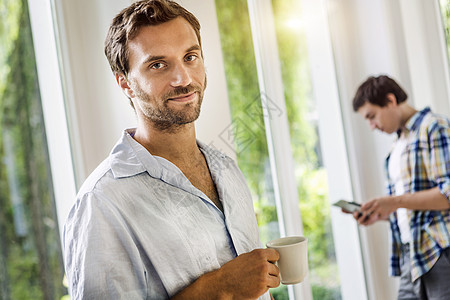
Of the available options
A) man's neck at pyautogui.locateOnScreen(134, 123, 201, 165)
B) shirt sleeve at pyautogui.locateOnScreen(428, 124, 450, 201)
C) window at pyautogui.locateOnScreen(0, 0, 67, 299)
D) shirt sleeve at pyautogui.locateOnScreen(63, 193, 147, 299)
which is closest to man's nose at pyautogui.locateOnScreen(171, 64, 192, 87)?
man's neck at pyautogui.locateOnScreen(134, 123, 201, 165)

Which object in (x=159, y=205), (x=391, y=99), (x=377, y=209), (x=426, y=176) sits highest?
(x=391, y=99)

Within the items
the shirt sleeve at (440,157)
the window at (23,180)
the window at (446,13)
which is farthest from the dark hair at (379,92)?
the window at (23,180)

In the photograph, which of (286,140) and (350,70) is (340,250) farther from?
(350,70)

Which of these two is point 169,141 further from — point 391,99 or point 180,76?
point 391,99

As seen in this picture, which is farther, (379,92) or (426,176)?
(379,92)

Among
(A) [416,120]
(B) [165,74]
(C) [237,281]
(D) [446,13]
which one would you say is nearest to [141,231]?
(C) [237,281]

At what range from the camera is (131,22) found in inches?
33.8

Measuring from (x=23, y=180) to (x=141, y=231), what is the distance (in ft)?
1.24

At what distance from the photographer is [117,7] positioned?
1.05 m

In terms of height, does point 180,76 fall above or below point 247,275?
above

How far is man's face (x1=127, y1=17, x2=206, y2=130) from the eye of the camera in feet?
2.82

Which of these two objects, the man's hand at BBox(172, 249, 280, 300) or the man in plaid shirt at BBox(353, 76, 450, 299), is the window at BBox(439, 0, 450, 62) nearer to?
the man in plaid shirt at BBox(353, 76, 450, 299)

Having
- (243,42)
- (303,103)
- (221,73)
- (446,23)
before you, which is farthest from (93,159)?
(446,23)

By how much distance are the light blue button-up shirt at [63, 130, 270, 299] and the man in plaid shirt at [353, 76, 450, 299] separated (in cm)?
100
